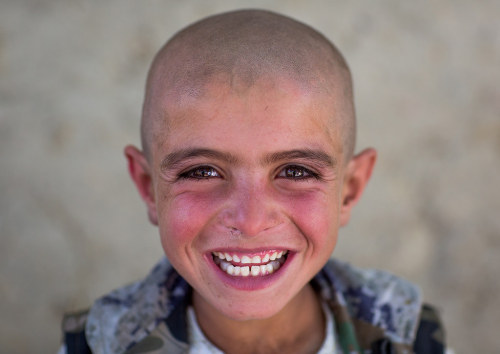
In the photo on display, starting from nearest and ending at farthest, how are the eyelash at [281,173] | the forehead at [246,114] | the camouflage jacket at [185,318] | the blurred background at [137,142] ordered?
the forehead at [246,114] → the eyelash at [281,173] → the camouflage jacket at [185,318] → the blurred background at [137,142]

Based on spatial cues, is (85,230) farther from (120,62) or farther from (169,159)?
(169,159)

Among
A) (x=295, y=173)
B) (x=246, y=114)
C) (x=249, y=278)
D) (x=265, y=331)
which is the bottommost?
(x=265, y=331)

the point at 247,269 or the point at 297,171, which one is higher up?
the point at 297,171

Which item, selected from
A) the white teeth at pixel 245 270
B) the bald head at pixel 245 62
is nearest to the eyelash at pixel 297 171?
the bald head at pixel 245 62

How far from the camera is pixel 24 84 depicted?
8.33 ft

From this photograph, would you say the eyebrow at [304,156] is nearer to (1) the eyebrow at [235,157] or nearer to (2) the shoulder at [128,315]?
(1) the eyebrow at [235,157]

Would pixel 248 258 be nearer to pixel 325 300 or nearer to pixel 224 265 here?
pixel 224 265

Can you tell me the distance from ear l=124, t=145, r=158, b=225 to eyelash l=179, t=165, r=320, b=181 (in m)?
0.21

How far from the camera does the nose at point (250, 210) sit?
1.34 metres

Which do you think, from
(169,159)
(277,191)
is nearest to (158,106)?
(169,159)

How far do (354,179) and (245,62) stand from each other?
0.50 meters

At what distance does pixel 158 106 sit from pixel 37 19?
1.35 m

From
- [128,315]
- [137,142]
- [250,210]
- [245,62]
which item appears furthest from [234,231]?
[137,142]

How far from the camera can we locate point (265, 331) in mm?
1653
